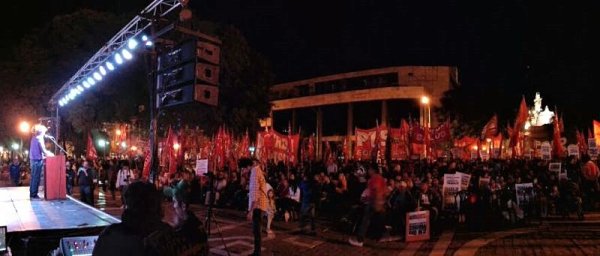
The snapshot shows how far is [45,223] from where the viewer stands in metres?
7.63

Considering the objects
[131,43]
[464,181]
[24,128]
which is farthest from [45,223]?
[24,128]

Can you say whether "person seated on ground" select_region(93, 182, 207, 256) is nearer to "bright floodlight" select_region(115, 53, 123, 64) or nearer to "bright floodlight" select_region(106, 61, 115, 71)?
"bright floodlight" select_region(115, 53, 123, 64)

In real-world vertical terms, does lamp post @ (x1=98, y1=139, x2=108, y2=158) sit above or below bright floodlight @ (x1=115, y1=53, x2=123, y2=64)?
below

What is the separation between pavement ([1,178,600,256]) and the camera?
11656mm

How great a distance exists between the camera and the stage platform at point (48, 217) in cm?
726

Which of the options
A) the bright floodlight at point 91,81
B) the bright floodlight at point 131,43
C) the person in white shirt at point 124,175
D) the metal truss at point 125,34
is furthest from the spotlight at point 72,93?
the bright floodlight at point 131,43

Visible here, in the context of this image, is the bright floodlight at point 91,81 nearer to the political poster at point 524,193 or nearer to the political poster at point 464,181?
the political poster at point 464,181

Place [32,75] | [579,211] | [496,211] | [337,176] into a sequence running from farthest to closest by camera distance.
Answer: [32,75]
[337,176]
[579,211]
[496,211]

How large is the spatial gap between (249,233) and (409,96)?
47741 mm

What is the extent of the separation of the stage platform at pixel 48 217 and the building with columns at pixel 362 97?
49092 mm

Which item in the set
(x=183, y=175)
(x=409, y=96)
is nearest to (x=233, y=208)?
(x=183, y=175)

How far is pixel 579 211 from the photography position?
55.2 feet

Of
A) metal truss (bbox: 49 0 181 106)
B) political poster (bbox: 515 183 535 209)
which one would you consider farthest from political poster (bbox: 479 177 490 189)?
metal truss (bbox: 49 0 181 106)

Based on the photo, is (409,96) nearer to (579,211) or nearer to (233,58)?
(233,58)
